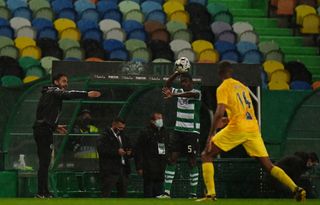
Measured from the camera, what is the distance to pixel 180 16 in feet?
100

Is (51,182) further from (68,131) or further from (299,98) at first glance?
(299,98)

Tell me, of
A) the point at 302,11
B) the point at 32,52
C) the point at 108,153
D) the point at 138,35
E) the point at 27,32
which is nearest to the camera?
the point at 108,153

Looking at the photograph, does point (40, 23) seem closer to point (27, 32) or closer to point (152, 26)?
point (27, 32)

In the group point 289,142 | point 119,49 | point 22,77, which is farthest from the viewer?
point 119,49

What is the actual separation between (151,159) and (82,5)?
10.7 m

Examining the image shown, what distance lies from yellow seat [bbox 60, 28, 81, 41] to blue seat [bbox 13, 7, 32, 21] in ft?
4.52

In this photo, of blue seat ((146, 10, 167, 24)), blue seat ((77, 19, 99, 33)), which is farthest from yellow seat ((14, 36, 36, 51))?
blue seat ((146, 10, 167, 24))

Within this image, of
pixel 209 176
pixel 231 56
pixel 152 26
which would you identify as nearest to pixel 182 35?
pixel 152 26

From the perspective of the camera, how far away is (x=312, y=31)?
101 ft

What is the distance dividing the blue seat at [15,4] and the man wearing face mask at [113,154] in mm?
10177

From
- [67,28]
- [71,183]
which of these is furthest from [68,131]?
[67,28]

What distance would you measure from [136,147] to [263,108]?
10.8 ft

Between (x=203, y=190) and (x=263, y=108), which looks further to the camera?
(x=263, y=108)

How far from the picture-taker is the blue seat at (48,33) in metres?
28.6
